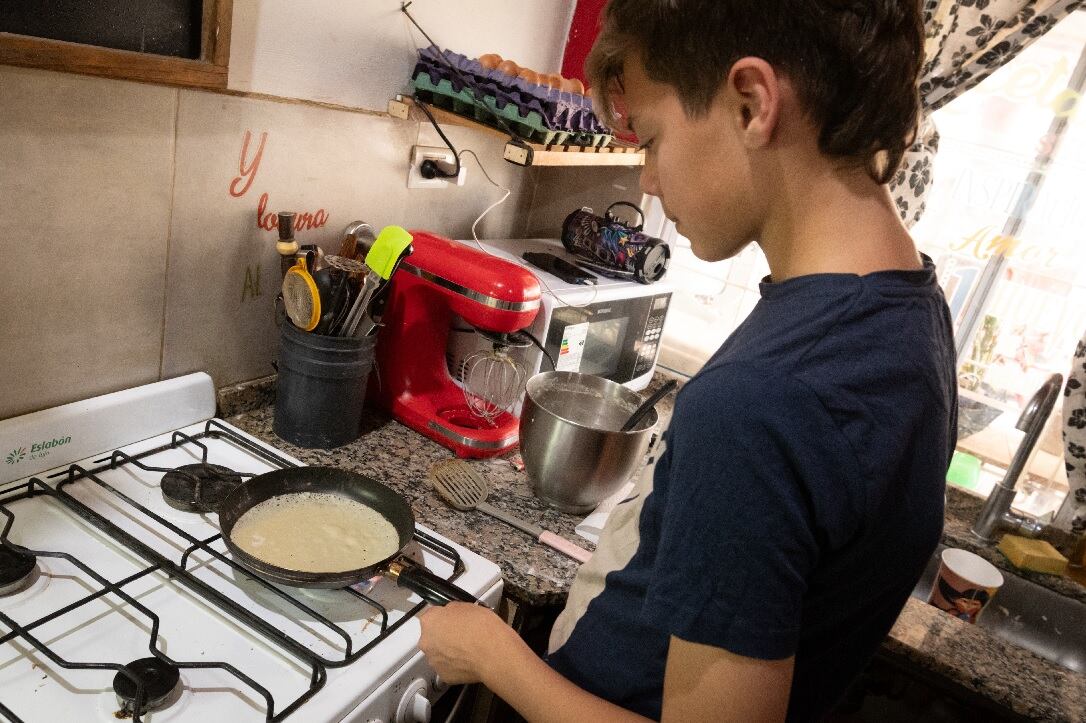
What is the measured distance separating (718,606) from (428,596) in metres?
0.47

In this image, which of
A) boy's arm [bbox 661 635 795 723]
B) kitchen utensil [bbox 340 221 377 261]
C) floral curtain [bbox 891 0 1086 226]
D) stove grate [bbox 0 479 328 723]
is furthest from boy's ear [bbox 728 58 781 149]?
floral curtain [bbox 891 0 1086 226]

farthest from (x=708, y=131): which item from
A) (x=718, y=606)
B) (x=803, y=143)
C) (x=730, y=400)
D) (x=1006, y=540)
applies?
(x=1006, y=540)

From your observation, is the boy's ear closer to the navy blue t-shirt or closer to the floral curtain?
the navy blue t-shirt

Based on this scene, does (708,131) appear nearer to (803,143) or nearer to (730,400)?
(803,143)

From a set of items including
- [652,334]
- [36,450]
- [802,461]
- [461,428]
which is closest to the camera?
[802,461]

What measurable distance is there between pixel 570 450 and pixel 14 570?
2.40 ft

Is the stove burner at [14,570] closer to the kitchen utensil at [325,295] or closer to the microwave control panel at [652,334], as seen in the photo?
the kitchen utensil at [325,295]

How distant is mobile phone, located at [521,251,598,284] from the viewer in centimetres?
153

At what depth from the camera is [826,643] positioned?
67 centimetres

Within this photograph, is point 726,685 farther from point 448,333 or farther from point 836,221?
point 448,333

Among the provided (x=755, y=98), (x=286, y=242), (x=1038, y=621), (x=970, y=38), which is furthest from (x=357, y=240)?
(x=1038, y=621)

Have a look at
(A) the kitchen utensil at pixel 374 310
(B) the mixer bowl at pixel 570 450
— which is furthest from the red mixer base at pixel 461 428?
(A) the kitchen utensil at pixel 374 310

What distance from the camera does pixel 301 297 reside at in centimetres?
116

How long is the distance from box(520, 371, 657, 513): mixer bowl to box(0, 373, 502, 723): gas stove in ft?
0.74
